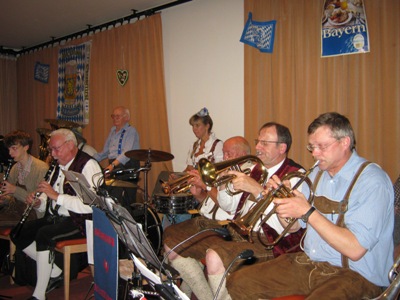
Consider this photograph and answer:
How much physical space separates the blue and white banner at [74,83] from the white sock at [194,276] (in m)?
5.74

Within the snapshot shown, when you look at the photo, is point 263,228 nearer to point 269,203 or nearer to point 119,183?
point 269,203

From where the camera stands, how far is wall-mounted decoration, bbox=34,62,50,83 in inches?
366

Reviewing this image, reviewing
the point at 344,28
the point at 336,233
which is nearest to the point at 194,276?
the point at 336,233

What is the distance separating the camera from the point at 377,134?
409 centimetres

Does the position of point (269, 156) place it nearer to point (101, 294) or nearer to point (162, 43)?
point (101, 294)

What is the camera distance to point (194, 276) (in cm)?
309

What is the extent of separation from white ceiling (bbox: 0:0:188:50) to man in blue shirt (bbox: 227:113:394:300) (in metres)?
4.93

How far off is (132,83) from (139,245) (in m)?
5.44

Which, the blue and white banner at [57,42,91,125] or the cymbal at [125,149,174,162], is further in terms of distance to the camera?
the blue and white banner at [57,42,91,125]

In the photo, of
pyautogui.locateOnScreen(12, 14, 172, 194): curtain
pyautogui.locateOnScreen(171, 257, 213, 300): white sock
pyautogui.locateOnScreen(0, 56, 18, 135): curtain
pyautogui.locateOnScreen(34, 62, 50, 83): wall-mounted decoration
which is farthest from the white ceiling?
pyautogui.locateOnScreen(171, 257, 213, 300): white sock

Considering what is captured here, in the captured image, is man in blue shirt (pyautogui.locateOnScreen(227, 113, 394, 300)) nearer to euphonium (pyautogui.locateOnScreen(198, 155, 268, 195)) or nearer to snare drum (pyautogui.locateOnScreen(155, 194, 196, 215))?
euphonium (pyautogui.locateOnScreen(198, 155, 268, 195))

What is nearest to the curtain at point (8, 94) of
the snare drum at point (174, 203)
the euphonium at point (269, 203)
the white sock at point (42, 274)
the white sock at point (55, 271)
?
the white sock at point (55, 271)

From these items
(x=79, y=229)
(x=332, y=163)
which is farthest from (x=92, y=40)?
(x=332, y=163)

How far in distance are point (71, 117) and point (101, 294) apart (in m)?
6.54
